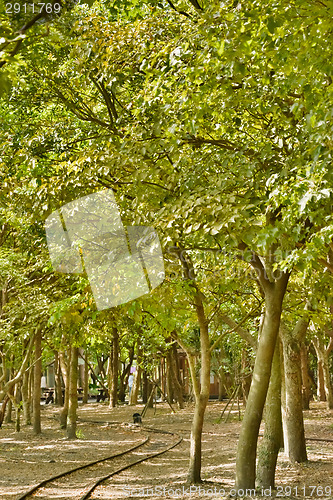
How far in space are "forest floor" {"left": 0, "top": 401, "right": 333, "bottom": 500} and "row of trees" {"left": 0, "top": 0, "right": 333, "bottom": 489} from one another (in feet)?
2.39

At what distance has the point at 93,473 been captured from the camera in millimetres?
12906

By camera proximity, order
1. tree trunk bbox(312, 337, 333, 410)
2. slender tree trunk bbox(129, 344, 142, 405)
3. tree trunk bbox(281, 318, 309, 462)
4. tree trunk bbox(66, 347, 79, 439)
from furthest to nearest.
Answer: slender tree trunk bbox(129, 344, 142, 405) → tree trunk bbox(312, 337, 333, 410) → tree trunk bbox(66, 347, 79, 439) → tree trunk bbox(281, 318, 309, 462)

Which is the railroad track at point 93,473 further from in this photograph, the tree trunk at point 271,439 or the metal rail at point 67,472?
the tree trunk at point 271,439

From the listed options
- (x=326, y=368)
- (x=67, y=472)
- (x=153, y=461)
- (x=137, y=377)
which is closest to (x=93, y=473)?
(x=67, y=472)

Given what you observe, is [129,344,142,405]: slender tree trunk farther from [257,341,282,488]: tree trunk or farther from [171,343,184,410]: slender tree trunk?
[257,341,282,488]: tree trunk

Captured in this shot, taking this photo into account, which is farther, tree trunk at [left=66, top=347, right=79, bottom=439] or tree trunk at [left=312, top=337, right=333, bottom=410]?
tree trunk at [left=312, top=337, right=333, bottom=410]

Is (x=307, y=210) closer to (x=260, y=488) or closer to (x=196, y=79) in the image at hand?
(x=196, y=79)

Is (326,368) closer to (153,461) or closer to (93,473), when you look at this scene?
(153,461)

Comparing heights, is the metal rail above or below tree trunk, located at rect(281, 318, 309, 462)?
below

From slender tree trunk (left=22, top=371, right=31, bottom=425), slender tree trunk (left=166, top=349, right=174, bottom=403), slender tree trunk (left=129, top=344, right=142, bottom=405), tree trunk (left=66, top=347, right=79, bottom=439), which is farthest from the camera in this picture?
slender tree trunk (left=129, top=344, right=142, bottom=405)

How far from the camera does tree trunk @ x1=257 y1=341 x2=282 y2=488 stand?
31.7ft

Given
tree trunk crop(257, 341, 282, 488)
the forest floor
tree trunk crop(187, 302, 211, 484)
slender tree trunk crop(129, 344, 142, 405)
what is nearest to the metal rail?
the forest floor

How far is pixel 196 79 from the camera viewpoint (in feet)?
22.4

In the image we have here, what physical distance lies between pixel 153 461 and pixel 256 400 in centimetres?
720
